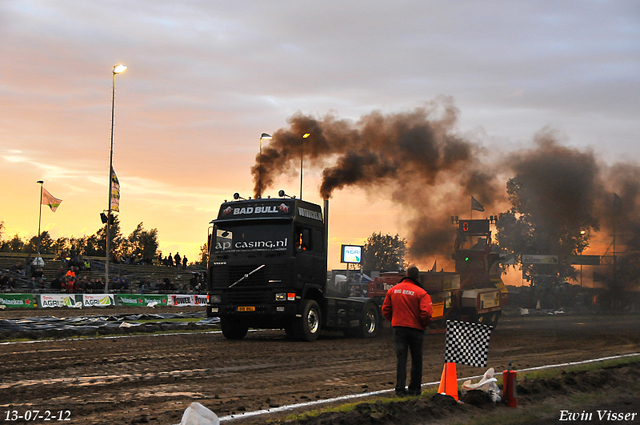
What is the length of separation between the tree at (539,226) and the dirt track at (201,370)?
29.0 m

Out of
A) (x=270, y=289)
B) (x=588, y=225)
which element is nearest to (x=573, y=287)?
(x=588, y=225)

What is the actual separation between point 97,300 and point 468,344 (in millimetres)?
28842

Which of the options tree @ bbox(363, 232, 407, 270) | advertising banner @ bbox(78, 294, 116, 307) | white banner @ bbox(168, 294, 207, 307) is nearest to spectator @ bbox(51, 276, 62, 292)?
advertising banner @ bbox(78, 294, 116, 307)

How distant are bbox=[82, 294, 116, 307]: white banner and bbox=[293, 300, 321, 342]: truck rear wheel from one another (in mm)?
18881

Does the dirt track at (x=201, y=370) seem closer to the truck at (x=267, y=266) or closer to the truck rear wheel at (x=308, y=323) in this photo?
the truck rear wheel at (x=308, y=323)

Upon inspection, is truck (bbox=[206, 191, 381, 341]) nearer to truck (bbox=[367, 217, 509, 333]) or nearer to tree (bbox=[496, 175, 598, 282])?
truck (bbox=[367, 217, 509, 333])

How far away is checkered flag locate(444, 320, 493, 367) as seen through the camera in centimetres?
880

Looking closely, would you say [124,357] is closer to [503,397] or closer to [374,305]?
[503,397]

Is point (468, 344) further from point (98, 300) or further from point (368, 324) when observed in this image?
point (98, 300)

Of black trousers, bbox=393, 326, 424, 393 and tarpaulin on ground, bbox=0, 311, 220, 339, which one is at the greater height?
black trousers, bbox=393, 326, 424, 393

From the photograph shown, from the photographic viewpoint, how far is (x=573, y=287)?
54062 mm

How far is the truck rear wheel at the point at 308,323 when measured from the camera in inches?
690

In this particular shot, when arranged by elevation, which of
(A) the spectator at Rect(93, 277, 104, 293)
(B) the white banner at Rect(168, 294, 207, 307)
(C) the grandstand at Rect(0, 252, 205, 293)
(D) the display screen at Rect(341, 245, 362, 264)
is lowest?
(B) the white banner at Rect(168, 294, 207, 307)

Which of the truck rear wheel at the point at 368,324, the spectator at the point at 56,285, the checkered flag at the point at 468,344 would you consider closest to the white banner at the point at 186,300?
the spectator at the point at 56,285
